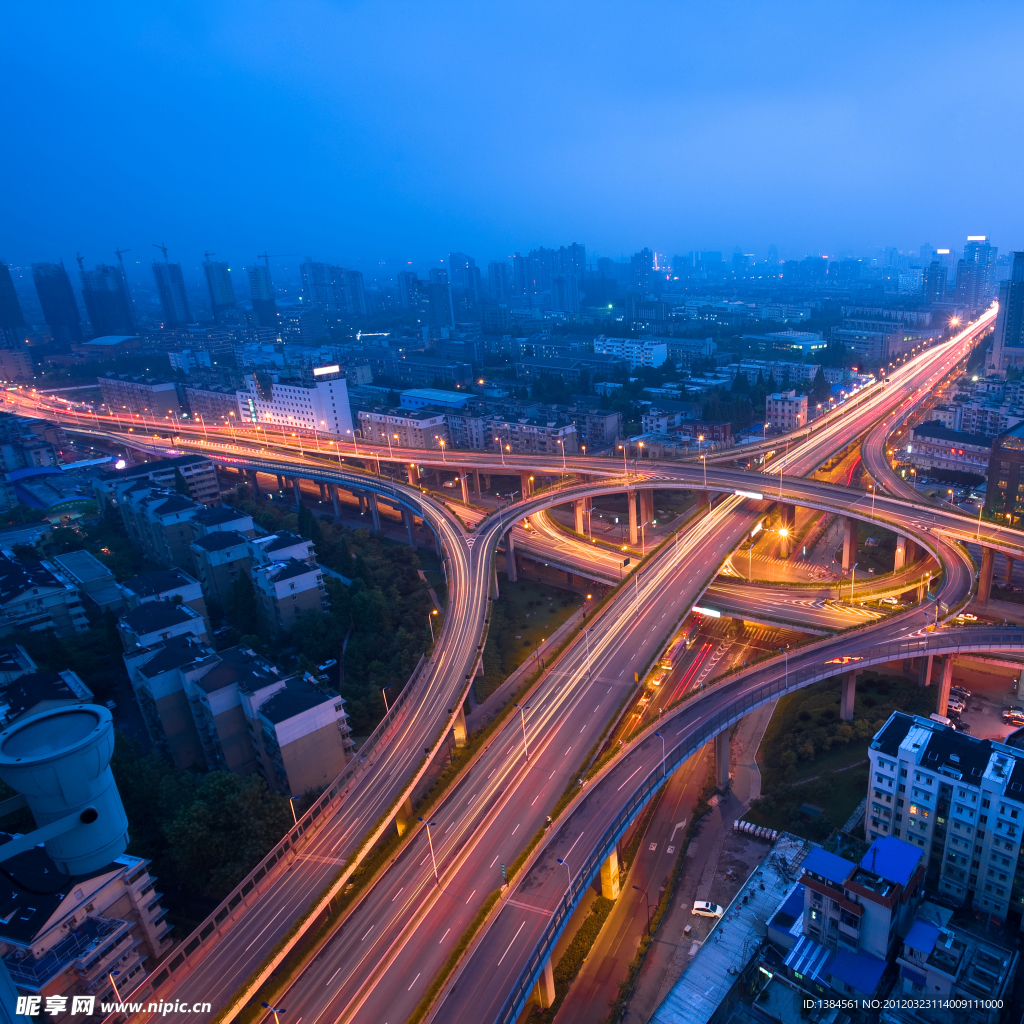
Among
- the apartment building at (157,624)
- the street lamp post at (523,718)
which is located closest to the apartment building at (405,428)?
the apartment building at (157,624)

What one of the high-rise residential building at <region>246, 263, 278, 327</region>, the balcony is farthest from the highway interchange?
the high-rise residential building at <region>246, 263, 278, 327</region>

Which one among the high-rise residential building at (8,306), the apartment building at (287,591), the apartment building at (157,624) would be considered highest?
the high-rise residential building at (8,306)

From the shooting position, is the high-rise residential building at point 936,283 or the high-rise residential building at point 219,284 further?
the high-rise residential building at point 219,284

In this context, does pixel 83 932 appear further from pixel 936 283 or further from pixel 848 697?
pixel 936 283

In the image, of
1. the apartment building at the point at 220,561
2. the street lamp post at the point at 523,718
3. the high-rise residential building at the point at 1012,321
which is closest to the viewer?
the street lamp post at the point at 523,718

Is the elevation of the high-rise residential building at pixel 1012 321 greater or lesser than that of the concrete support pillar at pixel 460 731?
greater

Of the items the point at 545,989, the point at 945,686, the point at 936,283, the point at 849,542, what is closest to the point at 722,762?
the point at 945,686

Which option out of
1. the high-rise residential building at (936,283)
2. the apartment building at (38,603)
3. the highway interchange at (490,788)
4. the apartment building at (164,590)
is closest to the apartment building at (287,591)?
the apartment building at (164,590)

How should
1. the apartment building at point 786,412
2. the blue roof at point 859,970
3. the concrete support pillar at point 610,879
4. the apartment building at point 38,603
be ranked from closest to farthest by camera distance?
the blue roof at point 859,970 → the concrete support pillar at point 610,879 → the apartment building at point 38,603 → the apartment building at point 786,412

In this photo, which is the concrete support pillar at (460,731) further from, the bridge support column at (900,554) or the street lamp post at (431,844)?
the bridge support column at (900,554)
